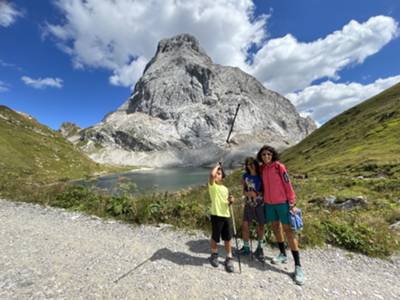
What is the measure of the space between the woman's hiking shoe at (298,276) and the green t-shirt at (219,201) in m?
2.02

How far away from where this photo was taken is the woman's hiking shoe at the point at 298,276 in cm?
510

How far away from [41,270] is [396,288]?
8.27m

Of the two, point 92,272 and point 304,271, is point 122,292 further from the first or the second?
point 304,271

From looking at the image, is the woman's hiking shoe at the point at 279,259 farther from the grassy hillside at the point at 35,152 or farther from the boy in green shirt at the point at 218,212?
the grassy hillside at the point at 35,152

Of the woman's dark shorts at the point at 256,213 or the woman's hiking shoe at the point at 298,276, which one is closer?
the woman's hiking shoe at the point at 298,276

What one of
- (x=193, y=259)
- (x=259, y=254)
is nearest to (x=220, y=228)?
(x=193, y=259)

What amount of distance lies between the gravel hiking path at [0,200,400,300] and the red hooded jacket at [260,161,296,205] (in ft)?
5.78

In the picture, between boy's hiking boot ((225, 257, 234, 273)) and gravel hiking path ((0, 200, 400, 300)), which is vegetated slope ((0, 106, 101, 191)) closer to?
gravel hiking path ((0, 200, 400, 300))

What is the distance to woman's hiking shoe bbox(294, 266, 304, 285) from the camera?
16.7ft

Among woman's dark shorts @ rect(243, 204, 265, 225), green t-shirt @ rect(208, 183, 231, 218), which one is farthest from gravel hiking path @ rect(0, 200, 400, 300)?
green t-shirt @ rect(208, 183, 231, 218)

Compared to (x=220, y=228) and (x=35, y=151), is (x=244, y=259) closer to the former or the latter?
(x=220, y=228)

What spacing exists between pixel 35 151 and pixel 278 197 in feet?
427

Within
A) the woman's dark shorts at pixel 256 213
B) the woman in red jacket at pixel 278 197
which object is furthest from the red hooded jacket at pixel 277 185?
the woman's dark shorts at pixel 256 213

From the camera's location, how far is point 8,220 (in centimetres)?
877
